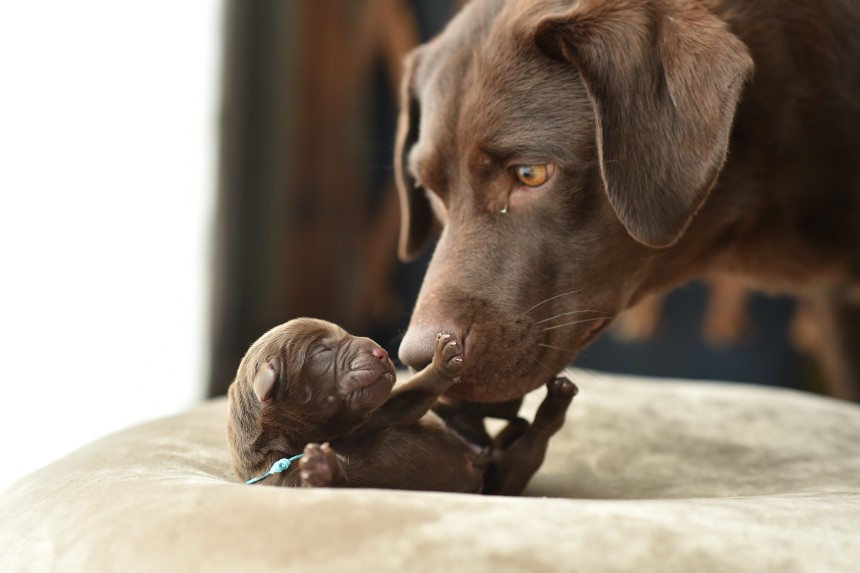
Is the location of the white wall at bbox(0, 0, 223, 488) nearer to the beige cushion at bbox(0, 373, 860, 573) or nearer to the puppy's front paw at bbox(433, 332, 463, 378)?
the beige cushion at bbox(0, 373, 860, 573)

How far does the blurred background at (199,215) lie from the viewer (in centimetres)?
284

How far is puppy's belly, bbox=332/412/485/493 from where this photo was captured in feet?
5.19

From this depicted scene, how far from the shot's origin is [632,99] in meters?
1.84

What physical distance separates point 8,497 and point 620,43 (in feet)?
4.42

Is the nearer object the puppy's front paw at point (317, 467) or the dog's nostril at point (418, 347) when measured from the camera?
the puppy's front paw at point (317, 467)

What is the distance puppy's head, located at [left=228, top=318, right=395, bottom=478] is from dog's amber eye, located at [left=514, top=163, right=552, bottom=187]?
522mm

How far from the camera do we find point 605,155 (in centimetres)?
184

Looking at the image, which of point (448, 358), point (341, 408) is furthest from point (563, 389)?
point (341, 408)

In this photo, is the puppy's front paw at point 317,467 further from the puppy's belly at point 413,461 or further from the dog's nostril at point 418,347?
the dog's nostril at point 418,347

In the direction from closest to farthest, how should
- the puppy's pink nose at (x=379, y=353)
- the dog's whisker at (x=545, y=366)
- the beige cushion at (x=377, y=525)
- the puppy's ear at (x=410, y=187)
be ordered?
the beige cushion at (x=377, y=525) < the puppy's pink nose at (x=379, y=353) < the dog's whisker at (x=545, y=366) < the puppy's ear at (x=410, y=187)

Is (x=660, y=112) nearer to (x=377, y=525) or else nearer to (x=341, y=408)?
(x=341, y=408)

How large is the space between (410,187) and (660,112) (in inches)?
35.8

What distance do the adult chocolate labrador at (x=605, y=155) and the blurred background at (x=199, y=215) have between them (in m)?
0.77

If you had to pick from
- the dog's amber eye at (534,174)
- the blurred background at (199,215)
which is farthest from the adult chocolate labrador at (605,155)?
the blurred background at (199,215)
